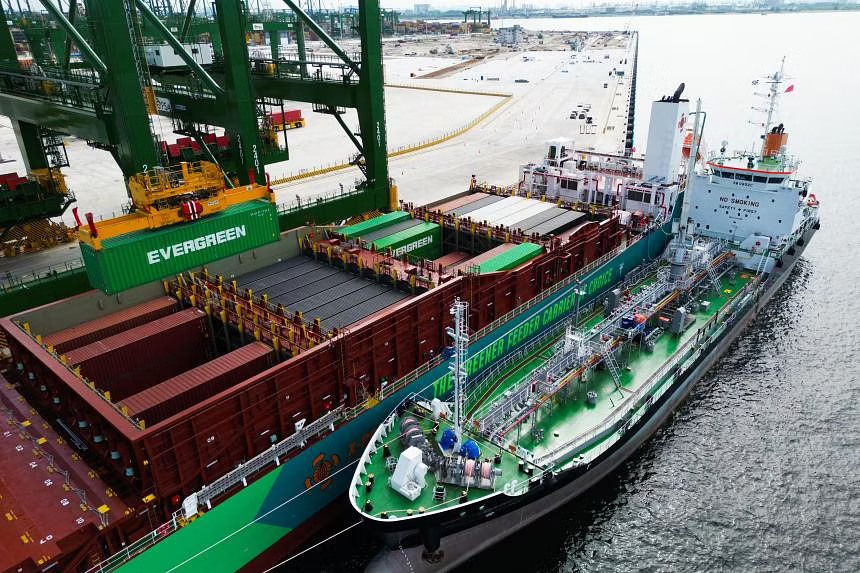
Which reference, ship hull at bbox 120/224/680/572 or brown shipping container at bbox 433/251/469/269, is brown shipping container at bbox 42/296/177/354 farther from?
brown shipping container at bbox 433/251/469/269

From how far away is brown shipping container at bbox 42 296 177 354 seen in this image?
1900 centimetres

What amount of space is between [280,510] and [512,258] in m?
14.2

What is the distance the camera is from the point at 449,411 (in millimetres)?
19125

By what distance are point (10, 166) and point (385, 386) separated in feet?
209

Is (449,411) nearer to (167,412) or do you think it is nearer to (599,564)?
(599,564)

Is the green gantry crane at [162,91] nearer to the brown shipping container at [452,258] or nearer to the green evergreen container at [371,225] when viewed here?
the green evergreen container at [371,225]

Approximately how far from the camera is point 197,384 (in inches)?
651

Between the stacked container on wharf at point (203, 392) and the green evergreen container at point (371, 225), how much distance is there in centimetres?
707

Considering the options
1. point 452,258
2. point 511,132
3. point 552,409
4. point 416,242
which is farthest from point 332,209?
point 511,132

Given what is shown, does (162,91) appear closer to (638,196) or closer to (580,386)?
(580,386)

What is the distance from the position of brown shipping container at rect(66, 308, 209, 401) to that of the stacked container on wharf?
0.05 metres

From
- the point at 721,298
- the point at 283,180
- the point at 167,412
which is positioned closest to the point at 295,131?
the point at 283,180

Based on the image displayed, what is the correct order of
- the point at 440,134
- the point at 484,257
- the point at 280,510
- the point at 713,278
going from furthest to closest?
the point at 440,134 → the point at 713,278 → the point at 484,257 → the point at 280,510

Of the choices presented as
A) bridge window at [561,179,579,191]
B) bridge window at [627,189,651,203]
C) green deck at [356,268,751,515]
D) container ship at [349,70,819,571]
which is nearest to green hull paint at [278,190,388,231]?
container ship at [349,70,819,571]
